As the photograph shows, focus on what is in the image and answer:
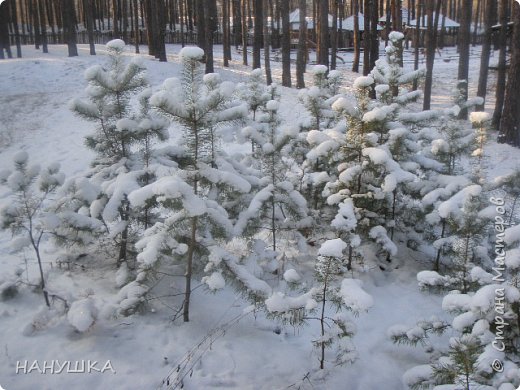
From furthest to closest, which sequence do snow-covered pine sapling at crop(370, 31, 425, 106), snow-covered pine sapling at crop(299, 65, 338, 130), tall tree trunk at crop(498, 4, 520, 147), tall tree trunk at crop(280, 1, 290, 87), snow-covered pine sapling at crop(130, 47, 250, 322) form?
tall tree trunk at crop(280, 1, 290, 87)
tall tree trunk at crop(498, 4, 520, 147)
snow-covered pine sapling at crop(299, 65, 338, 130)
snow-covered pine sapling at crop(370, 31, 425, 106)
snow-covered pine sapling at crop(130, 47, 250, 322)

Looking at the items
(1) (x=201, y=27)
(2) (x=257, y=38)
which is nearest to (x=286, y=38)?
(2) (x=257, y=38)

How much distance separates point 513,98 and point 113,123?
10.8 m

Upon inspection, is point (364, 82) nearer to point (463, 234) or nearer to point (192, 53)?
point (463, 234)

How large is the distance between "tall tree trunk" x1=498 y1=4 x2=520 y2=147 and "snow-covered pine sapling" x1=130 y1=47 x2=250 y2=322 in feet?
32.5

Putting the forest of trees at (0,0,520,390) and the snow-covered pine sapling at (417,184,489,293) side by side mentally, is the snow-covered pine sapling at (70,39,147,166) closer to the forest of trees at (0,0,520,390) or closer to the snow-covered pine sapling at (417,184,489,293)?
the forest of trees at (0,0,520,390)

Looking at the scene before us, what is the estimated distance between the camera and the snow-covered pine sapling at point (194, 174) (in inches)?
160

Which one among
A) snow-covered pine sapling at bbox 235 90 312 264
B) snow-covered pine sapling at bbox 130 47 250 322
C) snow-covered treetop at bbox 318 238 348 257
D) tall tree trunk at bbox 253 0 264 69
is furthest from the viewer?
tall tree trunk at bbox 253 0 264 69

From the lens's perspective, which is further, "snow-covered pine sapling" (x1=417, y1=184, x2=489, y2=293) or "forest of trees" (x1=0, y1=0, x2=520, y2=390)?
"snow-covered pine sapling" (x1=417, y1=184, x2=489, y2=293)

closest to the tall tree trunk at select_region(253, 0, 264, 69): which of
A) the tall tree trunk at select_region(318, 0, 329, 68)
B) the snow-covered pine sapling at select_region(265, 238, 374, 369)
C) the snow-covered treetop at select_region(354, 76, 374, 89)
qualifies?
the tall tree trunk at select_region(318, 0, 329, 68)

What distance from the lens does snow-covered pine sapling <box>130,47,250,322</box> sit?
160 inches

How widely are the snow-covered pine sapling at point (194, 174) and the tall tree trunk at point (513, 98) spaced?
32.5 ft

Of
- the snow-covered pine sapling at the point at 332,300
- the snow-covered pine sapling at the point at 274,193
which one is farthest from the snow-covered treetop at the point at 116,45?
the snow-covered pine sapling at the point at 332,300

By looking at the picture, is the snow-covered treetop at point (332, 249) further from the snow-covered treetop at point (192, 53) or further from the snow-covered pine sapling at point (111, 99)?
the snow-covered pine sapling at point (111, 99)

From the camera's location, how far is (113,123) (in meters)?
5.68
